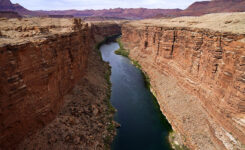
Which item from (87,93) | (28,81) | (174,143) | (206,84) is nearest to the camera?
(28,81)

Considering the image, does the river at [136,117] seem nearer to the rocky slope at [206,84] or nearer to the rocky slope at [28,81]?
the rocky slope at [206,84]

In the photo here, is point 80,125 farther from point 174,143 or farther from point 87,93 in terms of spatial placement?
point 174,143

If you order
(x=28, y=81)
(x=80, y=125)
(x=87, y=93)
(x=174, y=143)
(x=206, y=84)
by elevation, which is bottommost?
(x=174, y=143)

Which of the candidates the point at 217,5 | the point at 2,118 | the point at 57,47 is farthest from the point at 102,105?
the point at 217,5

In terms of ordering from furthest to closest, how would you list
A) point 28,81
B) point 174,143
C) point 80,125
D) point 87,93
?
point 87,93
point 174,143
point 80,125
point 28,81

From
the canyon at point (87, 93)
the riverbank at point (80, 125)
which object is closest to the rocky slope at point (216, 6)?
the canyon at point (87, 93)

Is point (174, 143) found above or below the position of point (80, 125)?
below

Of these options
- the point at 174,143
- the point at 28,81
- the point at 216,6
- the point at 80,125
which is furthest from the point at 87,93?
the point at 216,6

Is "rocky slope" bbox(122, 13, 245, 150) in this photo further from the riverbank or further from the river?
the riverbank

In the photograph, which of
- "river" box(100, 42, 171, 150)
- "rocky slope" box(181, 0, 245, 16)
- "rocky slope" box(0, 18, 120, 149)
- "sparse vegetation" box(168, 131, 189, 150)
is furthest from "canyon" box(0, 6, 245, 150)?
"rocky slope" box(181, 0, 245, 16)
